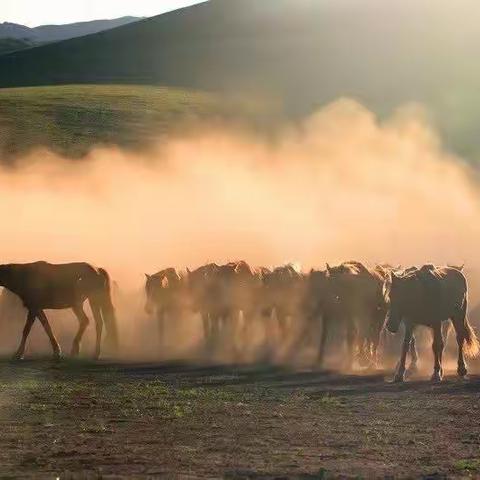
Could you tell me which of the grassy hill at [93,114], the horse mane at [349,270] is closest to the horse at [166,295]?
the horse mane at [349,270]

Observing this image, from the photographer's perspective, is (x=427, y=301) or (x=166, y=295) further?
(x=166, y=295)

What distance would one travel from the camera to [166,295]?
31625 millimetres

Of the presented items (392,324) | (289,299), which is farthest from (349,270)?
(392,324)

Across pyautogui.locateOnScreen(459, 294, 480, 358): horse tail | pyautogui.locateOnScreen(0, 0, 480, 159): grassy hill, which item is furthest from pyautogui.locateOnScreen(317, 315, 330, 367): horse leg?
pyautogui.locateOnScreen(0, 0, 480, 159): grassy hill

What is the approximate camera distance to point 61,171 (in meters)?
77.4

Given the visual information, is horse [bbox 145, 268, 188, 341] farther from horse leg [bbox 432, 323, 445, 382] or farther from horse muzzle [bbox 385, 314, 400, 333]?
horse leg [bbox 432, 323, 445, 382]

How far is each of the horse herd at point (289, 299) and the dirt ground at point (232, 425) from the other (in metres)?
1.74

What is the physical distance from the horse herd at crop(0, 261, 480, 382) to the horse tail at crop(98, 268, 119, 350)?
28 millimetres

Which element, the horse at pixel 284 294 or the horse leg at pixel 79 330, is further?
the horse at pixel 284 294

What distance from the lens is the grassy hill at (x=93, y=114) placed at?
88500mm

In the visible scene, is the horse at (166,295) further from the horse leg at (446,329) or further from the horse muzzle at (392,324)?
the horse muzzle at (392,324)

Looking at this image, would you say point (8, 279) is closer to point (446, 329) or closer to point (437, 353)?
point (446, 329)

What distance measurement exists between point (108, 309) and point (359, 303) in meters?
7.12

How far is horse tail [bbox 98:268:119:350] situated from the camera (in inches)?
1129
